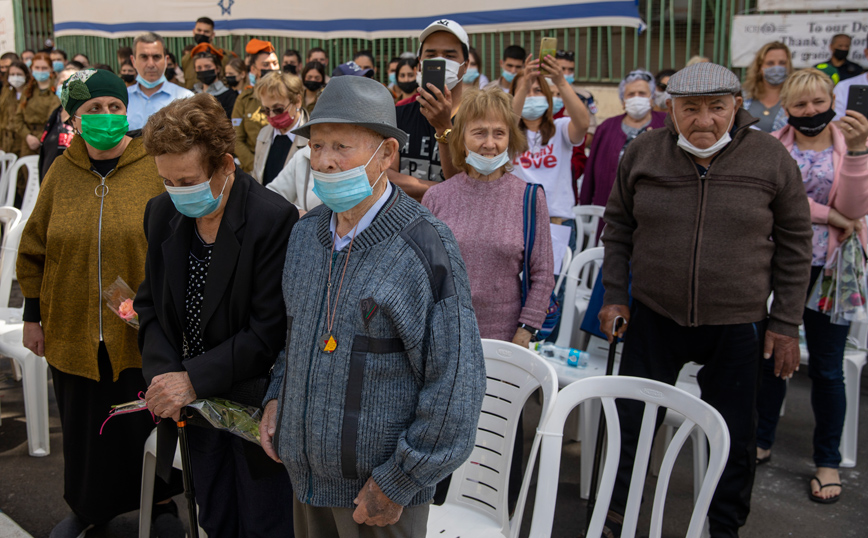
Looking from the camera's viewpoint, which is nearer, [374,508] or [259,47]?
[374,508]

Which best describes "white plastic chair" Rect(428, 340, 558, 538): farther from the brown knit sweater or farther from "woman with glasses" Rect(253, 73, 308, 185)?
"woman with glasses" Rect(253, 73, 308, 185)

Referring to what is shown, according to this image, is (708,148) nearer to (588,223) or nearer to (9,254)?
(588,223)

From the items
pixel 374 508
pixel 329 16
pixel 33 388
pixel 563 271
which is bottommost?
pixel 33 388

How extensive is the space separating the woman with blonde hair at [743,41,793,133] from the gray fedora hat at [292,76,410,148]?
15.0 feet

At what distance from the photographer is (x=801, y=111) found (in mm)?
3547

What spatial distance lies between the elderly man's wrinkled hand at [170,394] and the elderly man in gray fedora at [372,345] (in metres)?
0.51

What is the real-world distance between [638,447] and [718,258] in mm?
877

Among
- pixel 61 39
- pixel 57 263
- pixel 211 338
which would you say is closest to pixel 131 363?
pixel 57 263

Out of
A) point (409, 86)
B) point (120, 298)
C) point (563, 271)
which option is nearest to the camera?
point (120, 298)

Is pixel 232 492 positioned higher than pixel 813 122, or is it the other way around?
pixel 813 122

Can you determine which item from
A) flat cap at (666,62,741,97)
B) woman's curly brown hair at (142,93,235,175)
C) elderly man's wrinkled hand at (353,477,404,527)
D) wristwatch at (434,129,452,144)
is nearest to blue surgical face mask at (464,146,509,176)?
wristwatch at (434,129,452,144)

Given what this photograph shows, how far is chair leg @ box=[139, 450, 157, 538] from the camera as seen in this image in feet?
9.57

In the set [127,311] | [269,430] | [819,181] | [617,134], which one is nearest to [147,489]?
[127,311]

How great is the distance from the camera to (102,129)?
2.87m
